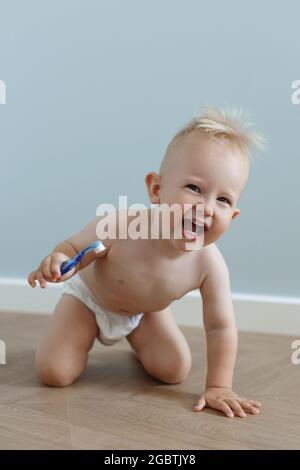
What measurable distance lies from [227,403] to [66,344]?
306 millimetres

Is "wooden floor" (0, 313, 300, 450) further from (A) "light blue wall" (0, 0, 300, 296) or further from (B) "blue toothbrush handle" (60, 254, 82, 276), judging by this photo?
(A) "light blue wall" (0, 0, 300, 296)

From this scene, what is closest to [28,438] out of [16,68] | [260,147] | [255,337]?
[260,147]

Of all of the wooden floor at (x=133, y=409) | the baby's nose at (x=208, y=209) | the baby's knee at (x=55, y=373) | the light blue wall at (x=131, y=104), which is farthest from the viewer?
the light blue wall at (x=131, y=104)

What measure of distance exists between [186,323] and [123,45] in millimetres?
696

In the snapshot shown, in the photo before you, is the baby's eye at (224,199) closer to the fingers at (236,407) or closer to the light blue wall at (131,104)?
the fingers at (236,407)

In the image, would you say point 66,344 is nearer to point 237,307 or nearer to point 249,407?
point 249,407

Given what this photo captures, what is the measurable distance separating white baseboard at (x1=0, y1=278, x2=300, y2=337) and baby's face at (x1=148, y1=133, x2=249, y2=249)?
66 centimetres

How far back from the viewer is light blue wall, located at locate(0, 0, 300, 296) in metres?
1.64

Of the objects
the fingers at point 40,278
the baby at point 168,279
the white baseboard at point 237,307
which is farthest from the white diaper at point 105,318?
the white baseboard at point 237,307

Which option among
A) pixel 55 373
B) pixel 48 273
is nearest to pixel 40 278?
pixel 48 273

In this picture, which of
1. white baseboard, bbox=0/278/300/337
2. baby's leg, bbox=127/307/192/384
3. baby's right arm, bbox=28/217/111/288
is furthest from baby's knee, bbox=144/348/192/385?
white baseboard, bbox=0/278/300/337

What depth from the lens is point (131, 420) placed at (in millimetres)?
968

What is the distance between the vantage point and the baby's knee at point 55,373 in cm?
113
